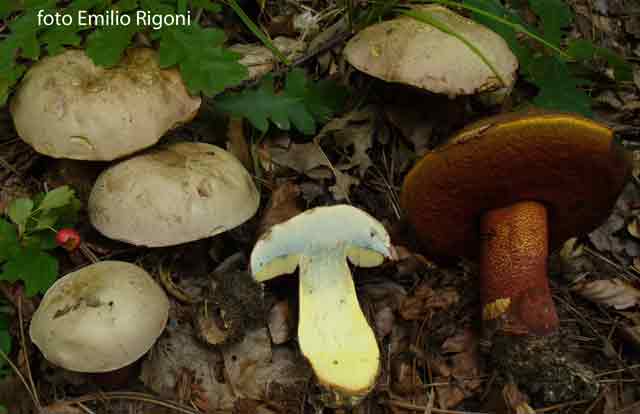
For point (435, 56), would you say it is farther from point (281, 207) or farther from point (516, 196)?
point (281, 207)

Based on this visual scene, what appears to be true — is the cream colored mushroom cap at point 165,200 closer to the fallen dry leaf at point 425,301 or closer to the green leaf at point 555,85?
the fallen dry leaf at point 425,301

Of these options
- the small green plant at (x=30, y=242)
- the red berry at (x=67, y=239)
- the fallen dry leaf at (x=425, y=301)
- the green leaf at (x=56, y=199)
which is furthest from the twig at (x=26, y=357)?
the fallen dry leaf at (x=425, y=301)

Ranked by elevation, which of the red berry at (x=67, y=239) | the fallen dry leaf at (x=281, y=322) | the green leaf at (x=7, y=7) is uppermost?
the green leaf at (x=7, y=7)

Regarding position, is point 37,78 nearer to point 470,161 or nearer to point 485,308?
point 470,161

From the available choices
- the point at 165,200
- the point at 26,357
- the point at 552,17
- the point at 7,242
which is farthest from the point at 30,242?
the point at 552,17

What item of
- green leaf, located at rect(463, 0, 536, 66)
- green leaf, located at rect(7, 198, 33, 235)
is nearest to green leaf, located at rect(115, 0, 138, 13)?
green leaf, located at rect(7, 198, 33, 235)

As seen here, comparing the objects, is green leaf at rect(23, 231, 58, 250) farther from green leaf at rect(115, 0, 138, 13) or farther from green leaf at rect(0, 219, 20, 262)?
green leaf at rect(115, 0, 138, 13)
